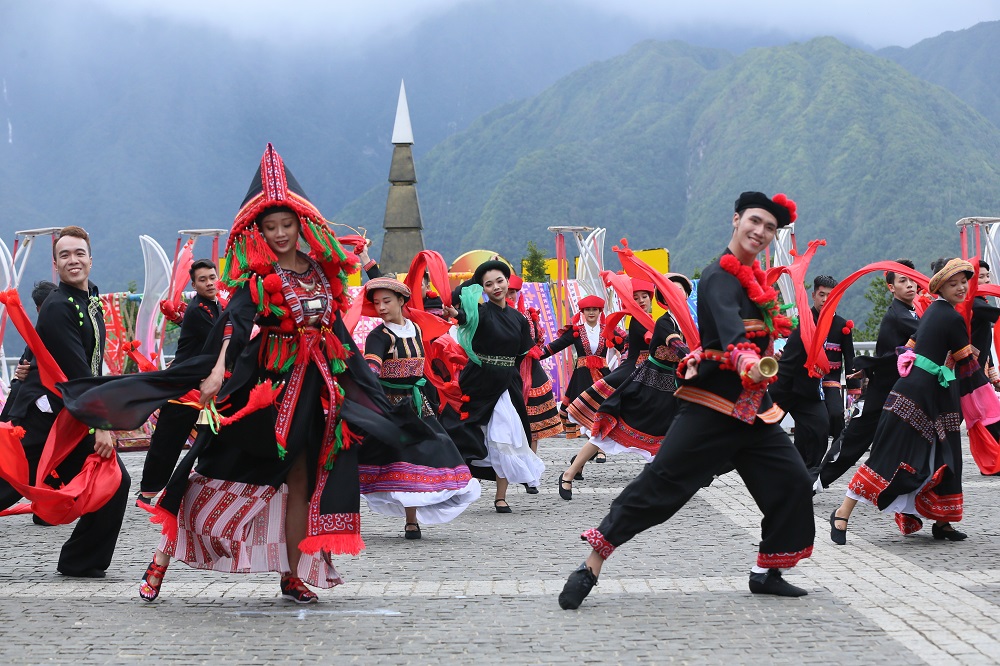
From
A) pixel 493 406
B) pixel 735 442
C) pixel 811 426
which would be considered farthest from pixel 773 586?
pixel 811 426

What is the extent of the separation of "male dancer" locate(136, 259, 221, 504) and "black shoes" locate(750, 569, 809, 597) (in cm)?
345

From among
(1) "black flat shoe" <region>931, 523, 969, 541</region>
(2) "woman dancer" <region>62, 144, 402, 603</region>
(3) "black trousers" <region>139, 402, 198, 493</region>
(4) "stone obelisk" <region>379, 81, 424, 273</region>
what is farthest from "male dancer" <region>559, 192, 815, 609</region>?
(4) "stone obelisk" <region>379, 81, 424, 273</region>

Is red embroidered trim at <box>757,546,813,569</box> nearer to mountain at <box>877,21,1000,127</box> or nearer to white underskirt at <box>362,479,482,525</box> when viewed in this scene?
white underskirt at <box>362,479,482,525</box>

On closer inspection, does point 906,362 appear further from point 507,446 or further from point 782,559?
point 507,446

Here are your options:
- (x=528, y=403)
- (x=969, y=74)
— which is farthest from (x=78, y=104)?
(x=528, y=403)

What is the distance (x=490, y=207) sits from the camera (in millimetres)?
91500

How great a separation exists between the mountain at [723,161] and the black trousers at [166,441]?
6462 cm

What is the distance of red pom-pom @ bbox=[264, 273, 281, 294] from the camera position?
17.9 feet

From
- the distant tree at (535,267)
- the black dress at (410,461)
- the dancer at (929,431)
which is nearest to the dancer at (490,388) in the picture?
the black dress at (410,461)

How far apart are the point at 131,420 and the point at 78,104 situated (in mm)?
104370

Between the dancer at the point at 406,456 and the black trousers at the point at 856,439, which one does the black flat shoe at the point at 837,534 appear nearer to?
the black trousers at the point at 856,439

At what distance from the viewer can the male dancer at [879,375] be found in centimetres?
929

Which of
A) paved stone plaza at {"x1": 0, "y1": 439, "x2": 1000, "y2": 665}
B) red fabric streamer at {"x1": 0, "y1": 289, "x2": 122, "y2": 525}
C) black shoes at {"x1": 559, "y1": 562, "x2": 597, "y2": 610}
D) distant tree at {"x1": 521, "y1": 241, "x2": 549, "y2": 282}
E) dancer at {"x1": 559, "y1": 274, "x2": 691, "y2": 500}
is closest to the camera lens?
paved stone plaza at {"x1": 0, "y1": 439, "x2": 1000, "y2": 665}

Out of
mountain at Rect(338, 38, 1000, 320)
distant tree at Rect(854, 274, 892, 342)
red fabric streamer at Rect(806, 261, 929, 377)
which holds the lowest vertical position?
distant tree at Rect(854, 274, 892, 342)
